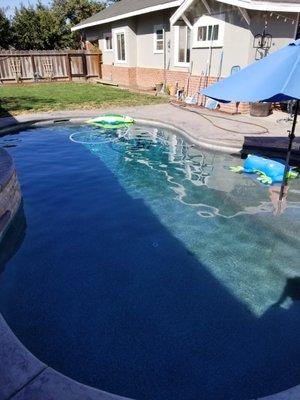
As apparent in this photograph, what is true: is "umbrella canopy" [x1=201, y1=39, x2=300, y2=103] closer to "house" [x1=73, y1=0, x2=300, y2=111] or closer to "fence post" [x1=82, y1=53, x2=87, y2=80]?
"house" [x1=73, y1=0, x2=300, y2=111]

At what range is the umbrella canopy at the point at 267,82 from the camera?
14.8ft

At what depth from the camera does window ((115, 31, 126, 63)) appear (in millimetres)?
21469

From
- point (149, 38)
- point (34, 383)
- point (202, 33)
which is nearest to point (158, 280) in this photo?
point (34, 383)

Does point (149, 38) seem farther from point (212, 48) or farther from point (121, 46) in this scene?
point (212, 48)

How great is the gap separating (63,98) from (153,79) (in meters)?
5.53

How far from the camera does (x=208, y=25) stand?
47.2 ft

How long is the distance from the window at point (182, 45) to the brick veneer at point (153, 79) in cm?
60

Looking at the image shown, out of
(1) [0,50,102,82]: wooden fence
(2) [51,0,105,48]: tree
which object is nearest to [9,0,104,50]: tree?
(2) [51,0,105,48]: tree

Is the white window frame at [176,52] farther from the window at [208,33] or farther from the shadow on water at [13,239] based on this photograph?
the shadow on water at [13,239]

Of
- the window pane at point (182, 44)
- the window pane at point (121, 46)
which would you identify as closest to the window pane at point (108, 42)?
the window pane at point (121, 46)

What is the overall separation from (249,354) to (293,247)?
2394 millimetres

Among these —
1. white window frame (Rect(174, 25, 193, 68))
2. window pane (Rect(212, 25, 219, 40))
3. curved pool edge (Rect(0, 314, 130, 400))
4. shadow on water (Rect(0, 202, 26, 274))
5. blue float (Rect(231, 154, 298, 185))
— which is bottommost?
shadow on water (Rect(0, 202, 26, 274))

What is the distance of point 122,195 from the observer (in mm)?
7430

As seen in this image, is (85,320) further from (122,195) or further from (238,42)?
(238,42)
